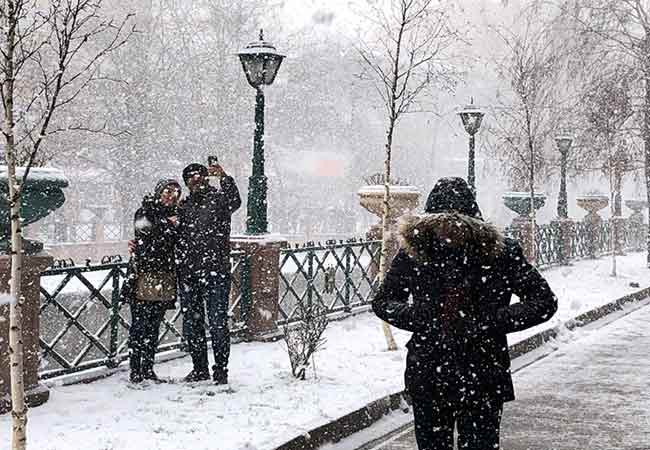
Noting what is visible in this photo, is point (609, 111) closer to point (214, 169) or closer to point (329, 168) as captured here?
point (214, 169)

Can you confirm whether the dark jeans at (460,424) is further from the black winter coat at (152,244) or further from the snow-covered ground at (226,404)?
the black winter coat at (152,244)

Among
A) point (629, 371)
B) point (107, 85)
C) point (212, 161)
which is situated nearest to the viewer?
point (212, 161)

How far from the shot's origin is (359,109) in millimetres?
49406

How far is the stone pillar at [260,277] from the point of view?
31.7 feet

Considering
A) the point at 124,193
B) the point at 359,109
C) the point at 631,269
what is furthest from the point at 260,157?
the point at 359,109

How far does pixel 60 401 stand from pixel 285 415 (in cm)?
Result: 183

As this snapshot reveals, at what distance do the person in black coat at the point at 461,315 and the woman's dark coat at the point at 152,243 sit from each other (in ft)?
13.0

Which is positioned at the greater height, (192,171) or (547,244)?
(192,171)

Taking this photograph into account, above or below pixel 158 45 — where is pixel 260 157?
below

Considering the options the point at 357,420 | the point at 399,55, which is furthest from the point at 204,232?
the point at 399,55

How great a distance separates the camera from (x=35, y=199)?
6.34 meters

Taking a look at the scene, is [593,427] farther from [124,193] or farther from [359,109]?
[359,109]

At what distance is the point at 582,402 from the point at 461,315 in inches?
185

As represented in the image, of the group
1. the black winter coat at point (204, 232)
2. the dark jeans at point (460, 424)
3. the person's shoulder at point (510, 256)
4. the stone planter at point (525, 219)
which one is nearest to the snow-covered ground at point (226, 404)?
the black winter coat at point (204, 232)
